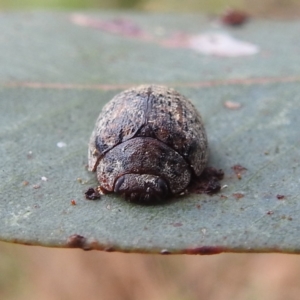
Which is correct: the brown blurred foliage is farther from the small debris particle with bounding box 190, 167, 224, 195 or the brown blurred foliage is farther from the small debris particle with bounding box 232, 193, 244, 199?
the small debris particle with bounding box 232, 193, 244, 199

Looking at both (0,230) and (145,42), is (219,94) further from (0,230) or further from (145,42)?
(0,230)

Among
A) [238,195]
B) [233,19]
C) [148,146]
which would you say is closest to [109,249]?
[148,146]

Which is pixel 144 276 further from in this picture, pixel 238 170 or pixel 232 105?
pixel 238 170

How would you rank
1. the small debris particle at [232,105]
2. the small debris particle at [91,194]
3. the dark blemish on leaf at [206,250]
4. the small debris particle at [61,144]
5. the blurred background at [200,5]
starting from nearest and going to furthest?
the dark blemish on leaf at [206,250]
the small debris particle at [91,194]
the small debris particle at [61,144]
the small debris particle at [232,105]
the blurred background at [200,5]

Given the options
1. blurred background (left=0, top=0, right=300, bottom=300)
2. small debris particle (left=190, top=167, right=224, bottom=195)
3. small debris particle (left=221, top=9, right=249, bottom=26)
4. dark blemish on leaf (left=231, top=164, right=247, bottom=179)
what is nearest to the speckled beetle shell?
small debris particle (left=190, top=167, right=224, bottom=195)

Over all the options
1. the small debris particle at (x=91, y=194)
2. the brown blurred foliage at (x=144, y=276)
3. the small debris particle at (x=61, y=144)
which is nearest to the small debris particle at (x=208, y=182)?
the small debris particle at (x=91, y=194)

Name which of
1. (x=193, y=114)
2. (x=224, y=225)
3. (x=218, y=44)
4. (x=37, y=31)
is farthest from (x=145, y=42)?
(x=224, y=225)

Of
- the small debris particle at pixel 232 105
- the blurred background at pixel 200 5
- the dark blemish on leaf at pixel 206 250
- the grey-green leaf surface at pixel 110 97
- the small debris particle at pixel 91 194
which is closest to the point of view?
the dark blemish on leaf at pixel 206 250

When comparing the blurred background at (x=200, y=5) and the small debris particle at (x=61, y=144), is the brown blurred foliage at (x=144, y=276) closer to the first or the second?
the small debris particle at (x=61, y=144)
